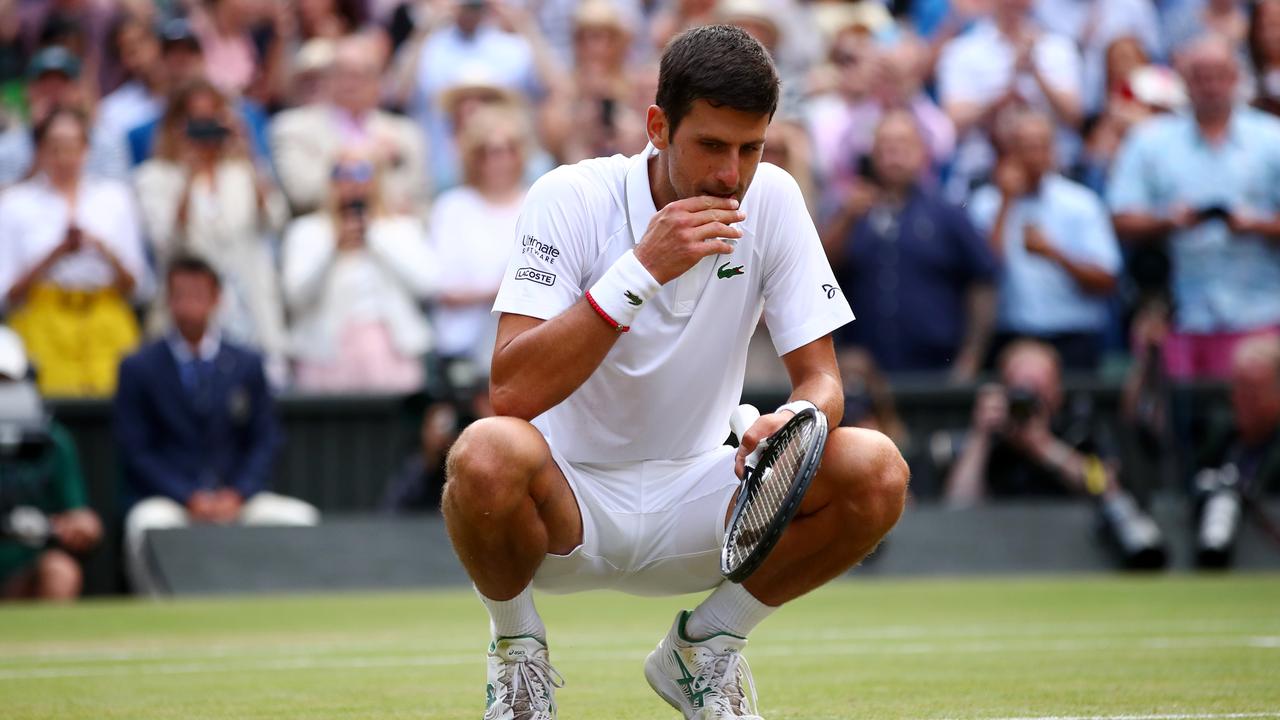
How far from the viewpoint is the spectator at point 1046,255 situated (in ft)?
39.2

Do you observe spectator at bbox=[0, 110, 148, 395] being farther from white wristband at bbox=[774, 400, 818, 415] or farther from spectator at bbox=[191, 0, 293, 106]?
white wristband at bbox=[774, 400, 818, 415]

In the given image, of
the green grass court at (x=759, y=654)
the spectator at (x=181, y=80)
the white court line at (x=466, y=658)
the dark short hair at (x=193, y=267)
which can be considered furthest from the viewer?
the spectator at (x=181, y=80)

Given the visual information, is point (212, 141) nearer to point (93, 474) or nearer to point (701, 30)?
point (93, 474)

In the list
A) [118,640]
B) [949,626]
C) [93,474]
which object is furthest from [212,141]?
[949,626]

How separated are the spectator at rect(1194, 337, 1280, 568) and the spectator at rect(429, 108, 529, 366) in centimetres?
457

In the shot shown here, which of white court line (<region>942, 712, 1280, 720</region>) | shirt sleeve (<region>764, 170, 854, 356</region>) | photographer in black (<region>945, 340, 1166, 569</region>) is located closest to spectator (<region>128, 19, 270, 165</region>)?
photographer in black (<region>945, 340, 1166, 569</region>)

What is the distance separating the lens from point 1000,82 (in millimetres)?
13312

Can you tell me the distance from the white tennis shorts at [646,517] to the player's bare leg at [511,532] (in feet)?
0.22

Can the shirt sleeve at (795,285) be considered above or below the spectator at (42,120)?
below

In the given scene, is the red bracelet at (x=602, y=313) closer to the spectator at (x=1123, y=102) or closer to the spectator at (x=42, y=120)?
the spectator at (x=42, y=120)

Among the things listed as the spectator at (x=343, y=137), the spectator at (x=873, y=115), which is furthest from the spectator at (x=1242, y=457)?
the spectator at (x=343, y=137)

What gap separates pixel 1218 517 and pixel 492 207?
493 centimetres

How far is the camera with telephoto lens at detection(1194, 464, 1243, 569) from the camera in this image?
35.9 ft

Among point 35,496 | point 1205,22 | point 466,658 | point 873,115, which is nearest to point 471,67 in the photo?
point 873,115
